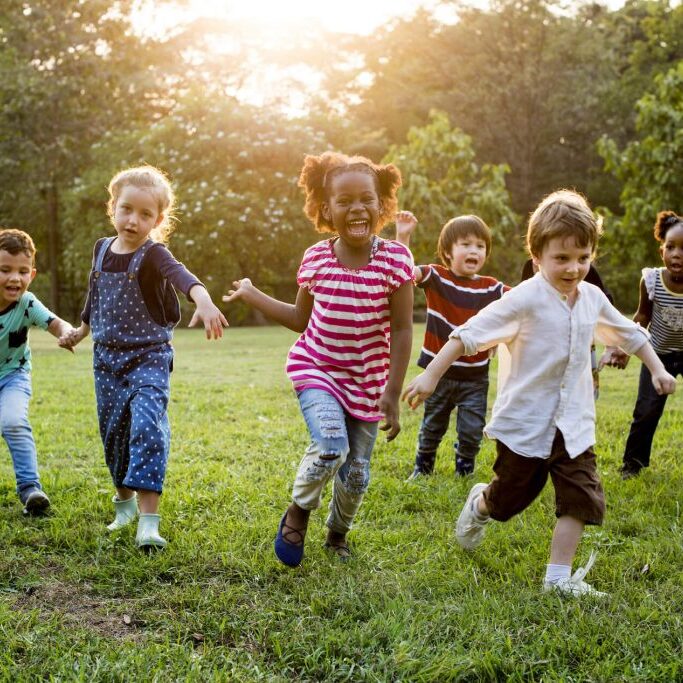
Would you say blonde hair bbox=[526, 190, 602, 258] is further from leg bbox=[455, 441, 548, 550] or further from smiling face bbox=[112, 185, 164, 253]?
smiling face bbox=[112, 185, 164, 253]

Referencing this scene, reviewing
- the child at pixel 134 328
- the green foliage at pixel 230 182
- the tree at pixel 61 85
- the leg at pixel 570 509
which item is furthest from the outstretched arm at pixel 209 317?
the tree at pixel 61 85

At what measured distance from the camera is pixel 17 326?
4.59 m

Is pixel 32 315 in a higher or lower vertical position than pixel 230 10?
lower

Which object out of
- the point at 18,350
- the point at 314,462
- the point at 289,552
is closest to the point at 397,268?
the point at 314,462

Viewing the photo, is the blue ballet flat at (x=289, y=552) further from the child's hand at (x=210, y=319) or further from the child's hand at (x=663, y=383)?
the child's hand at (x=663, y=383)

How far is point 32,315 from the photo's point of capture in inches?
182

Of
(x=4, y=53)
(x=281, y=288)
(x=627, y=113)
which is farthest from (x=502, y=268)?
(x=4, y=53)

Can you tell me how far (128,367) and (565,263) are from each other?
207 cm

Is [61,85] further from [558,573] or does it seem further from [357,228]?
[558,573]

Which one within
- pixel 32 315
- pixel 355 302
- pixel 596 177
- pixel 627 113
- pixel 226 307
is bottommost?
pixel 226 307

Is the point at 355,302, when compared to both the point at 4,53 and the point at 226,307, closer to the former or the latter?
the point at 226,307

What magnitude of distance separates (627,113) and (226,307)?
1677cm

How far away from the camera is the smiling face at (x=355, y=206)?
3.64 meters

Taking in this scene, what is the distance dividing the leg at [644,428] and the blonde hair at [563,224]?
2.25 metres
